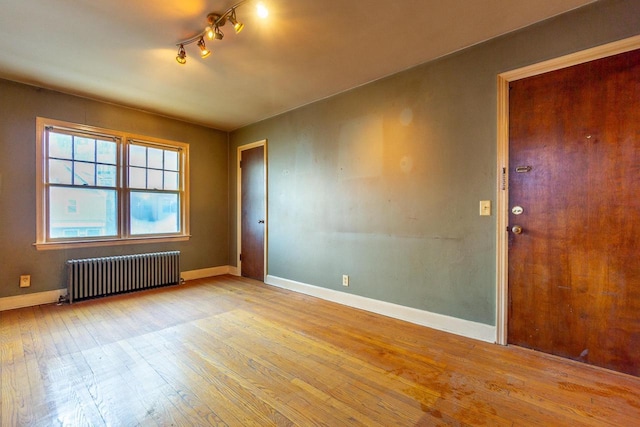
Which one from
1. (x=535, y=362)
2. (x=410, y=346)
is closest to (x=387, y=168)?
(x=410, y=346)

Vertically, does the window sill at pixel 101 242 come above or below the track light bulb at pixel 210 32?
below

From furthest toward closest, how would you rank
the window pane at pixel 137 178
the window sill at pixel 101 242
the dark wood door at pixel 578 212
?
the window pane at pixel 137 178
the window sill at pixel 101 242
the dark wood door at pixel 578 212

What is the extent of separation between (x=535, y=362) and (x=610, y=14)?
244 centimetres

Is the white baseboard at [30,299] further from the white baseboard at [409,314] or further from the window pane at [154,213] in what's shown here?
the white baseboard at [409,314]

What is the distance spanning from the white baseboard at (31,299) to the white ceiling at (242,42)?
2.41 meters

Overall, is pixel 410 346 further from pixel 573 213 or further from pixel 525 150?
pixel 525 150

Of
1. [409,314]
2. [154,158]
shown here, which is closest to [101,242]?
[154,158]

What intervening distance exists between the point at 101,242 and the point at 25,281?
789 mm

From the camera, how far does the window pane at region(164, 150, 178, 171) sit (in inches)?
169

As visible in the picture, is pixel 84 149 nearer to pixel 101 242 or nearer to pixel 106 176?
pixel 106 176

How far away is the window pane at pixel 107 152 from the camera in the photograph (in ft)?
12.0

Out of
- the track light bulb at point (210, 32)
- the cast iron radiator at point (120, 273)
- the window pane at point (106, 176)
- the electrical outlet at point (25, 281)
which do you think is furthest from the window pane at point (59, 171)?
the track light bulb at point (210, 32)

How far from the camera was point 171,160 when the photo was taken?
171 inches

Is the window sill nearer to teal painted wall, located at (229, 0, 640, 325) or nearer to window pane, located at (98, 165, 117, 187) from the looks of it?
window pane, located at (98, 165, 117, 187)
